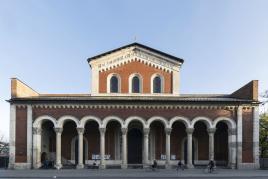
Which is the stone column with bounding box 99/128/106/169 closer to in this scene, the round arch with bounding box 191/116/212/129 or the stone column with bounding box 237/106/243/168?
the round arch with bounding box 191/116/212/129

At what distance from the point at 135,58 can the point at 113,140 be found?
9164 mm

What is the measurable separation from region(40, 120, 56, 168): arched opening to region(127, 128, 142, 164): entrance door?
8.07 meters

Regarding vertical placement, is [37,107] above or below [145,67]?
below

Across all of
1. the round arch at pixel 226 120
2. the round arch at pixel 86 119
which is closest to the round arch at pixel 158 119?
the round arch at pixel 226 120

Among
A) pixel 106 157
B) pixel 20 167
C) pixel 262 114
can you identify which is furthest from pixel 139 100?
pixel 262 114

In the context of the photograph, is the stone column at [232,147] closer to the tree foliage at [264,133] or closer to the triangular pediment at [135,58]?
the triangular pediment at [135,58]

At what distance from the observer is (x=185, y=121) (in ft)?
105

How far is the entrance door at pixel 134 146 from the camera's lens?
115 feet

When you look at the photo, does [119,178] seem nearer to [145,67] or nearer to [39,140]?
[39,140]

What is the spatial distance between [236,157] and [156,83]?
441 inches

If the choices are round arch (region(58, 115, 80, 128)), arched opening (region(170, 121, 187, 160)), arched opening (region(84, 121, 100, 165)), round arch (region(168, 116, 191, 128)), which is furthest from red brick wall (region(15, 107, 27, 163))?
arched opening (region(170, 121, 187, 160))

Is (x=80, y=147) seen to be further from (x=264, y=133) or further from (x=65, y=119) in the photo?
(x=264, y=133)

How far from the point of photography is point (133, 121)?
110 ft

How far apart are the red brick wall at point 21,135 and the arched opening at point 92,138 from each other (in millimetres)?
6323
